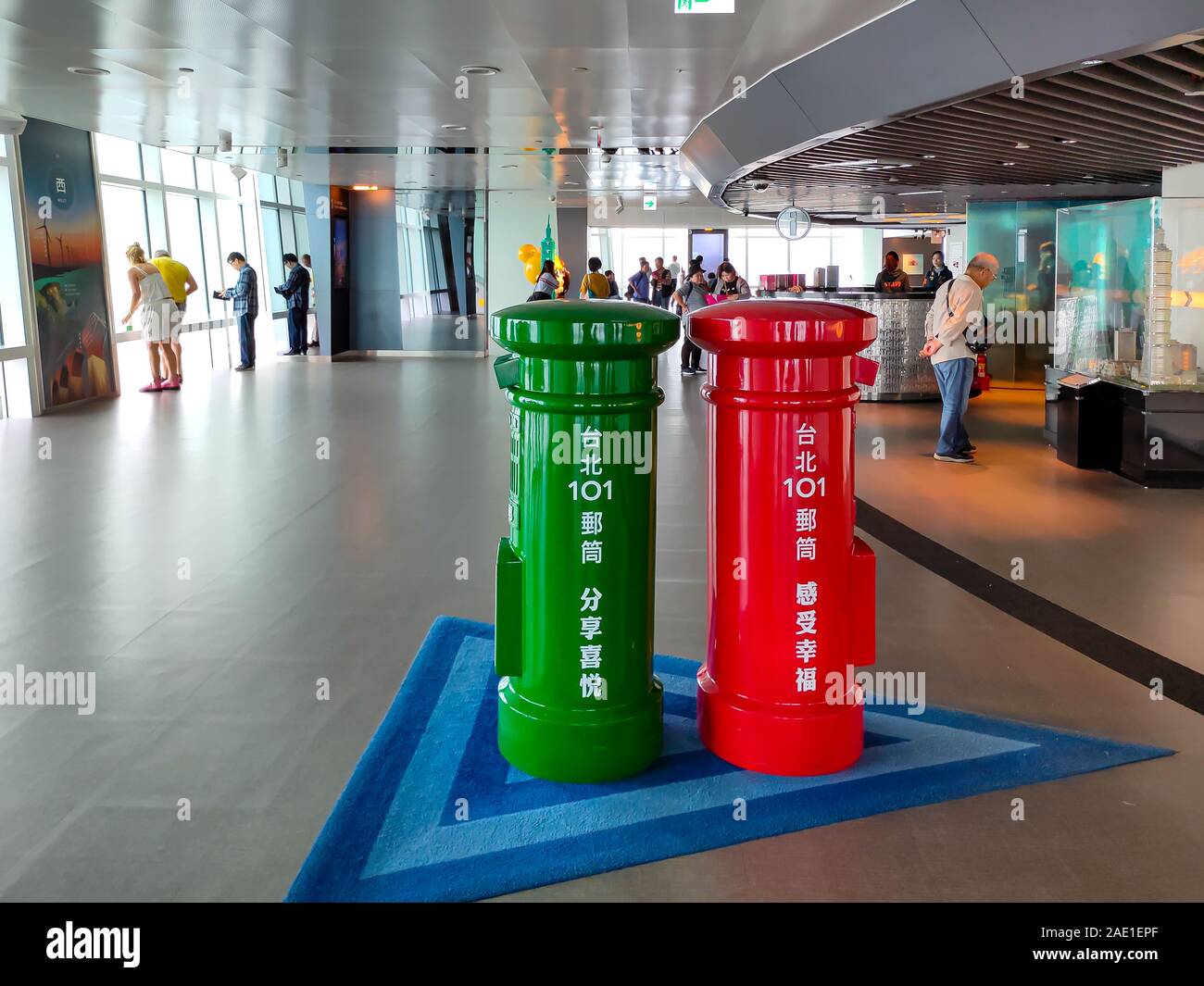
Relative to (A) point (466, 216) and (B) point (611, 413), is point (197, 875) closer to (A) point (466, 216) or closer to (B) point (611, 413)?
(B) point (611, 413)

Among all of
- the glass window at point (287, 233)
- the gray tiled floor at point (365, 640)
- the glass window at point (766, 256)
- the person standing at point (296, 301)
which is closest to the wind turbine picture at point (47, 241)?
the gray tiled floor at point (365, 640)

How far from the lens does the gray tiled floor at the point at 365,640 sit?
2535 millimetres

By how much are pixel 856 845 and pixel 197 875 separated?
1577 mm

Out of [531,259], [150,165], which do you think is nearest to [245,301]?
[150,165]

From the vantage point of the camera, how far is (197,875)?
2480 millimetres

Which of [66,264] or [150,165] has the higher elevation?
[150,165]

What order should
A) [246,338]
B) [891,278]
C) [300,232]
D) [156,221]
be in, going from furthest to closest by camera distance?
[300,232] < [156,221] < [246,338] < [891,278]

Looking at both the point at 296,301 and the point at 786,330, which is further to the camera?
the point at 296,301

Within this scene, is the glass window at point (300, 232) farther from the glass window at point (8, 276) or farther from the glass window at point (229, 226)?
the glass window at point (8, 276)

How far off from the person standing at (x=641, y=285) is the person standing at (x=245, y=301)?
23.1ft

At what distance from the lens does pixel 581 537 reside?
2.88 meters

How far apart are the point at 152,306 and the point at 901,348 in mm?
8537

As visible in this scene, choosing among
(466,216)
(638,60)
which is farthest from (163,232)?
(638,60)

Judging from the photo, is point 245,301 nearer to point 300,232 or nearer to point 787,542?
point 300,232
